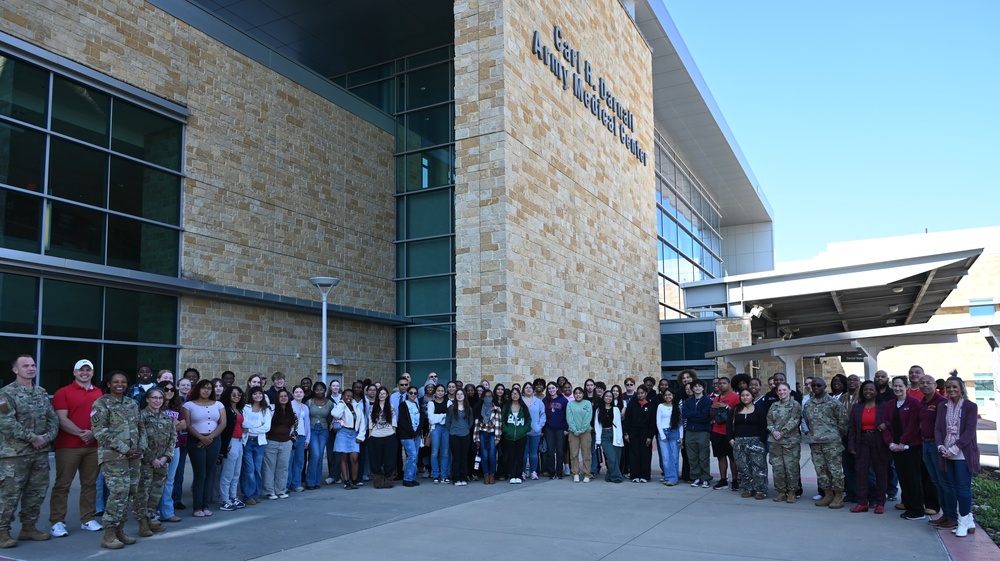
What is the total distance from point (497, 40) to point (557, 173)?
12.5 ft

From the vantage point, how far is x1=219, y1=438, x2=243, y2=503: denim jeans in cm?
998

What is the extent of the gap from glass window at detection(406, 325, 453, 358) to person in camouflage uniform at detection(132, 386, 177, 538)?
14.5 meters

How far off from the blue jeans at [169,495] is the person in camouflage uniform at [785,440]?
7843 millimetres

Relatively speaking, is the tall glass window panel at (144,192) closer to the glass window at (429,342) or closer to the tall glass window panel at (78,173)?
the tall glass window panel at (78,173)

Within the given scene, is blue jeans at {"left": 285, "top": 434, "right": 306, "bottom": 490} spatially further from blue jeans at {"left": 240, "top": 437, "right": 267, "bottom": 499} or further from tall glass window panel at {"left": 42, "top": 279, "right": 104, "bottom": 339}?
tall glass window panel at {"left": 42, "top": 279, "right": 104, "bottom": 339}

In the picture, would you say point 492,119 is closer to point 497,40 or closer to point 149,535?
point 497,40

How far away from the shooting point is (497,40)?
54.2 feet

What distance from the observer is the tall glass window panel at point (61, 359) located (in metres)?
14.9

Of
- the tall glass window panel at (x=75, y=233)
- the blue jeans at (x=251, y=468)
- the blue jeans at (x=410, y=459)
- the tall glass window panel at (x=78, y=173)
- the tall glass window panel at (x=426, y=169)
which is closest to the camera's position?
the blue jeans at (x=251, y=468)

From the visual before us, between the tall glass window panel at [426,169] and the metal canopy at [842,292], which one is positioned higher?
the tall glass window panel at [426,169]

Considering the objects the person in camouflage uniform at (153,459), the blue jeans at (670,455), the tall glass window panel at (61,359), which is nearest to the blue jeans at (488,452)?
the blue jeans at (670,455)

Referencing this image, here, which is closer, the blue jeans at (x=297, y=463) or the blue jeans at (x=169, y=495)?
the blue jeans at (x=169, y=495)

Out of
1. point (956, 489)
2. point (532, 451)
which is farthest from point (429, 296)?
point (956, 489)

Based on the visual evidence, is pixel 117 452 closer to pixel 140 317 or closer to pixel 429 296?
pixel 140 317
